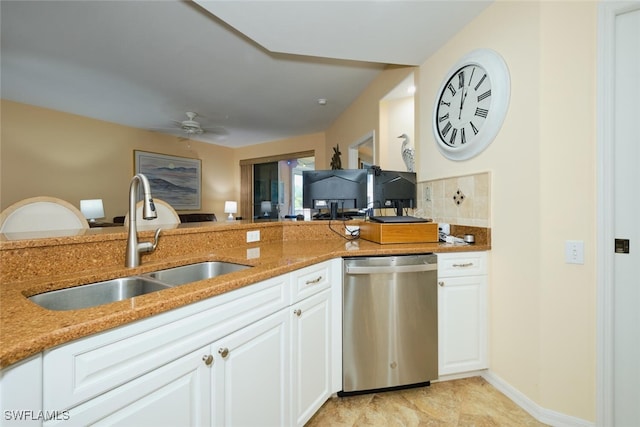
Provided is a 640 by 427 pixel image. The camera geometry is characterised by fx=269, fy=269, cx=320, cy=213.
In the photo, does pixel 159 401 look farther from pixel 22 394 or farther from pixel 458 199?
pixel 458 199

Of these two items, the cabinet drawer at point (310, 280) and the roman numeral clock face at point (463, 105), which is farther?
the roman numeral clock face at point (463, 105)

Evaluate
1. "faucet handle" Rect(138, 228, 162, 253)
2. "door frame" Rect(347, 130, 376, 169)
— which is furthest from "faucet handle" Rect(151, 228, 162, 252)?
"door frame" Rect(347, 130, 376, 169)

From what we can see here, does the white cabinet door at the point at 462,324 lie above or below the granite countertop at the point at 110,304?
below

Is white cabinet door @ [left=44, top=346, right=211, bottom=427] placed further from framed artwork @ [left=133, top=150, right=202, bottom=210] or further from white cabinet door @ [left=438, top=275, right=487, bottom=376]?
framed artwork @ [left=133, top=150, right=202, bottom=210]

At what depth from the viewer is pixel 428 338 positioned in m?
1.61

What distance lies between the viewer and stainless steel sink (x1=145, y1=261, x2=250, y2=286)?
1.23 m

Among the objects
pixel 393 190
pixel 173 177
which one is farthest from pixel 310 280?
pixel 173 177

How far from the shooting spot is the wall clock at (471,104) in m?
1.64

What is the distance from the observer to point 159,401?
2.43 ft

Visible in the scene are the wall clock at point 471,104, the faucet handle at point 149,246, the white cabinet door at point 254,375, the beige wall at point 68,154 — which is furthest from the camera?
the beige wall at point 68,154

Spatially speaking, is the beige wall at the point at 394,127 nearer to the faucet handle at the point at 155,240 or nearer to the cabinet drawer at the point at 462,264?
the cabinet drawer at the point at 462,264

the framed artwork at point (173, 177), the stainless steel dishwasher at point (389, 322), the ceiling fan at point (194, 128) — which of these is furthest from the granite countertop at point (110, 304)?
the framed artwork at point (173, 177)

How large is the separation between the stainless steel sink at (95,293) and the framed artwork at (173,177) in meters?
4.94

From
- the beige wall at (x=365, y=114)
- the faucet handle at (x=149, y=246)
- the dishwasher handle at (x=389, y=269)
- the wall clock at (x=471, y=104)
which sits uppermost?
the beige wall at (x=365, y=114)
